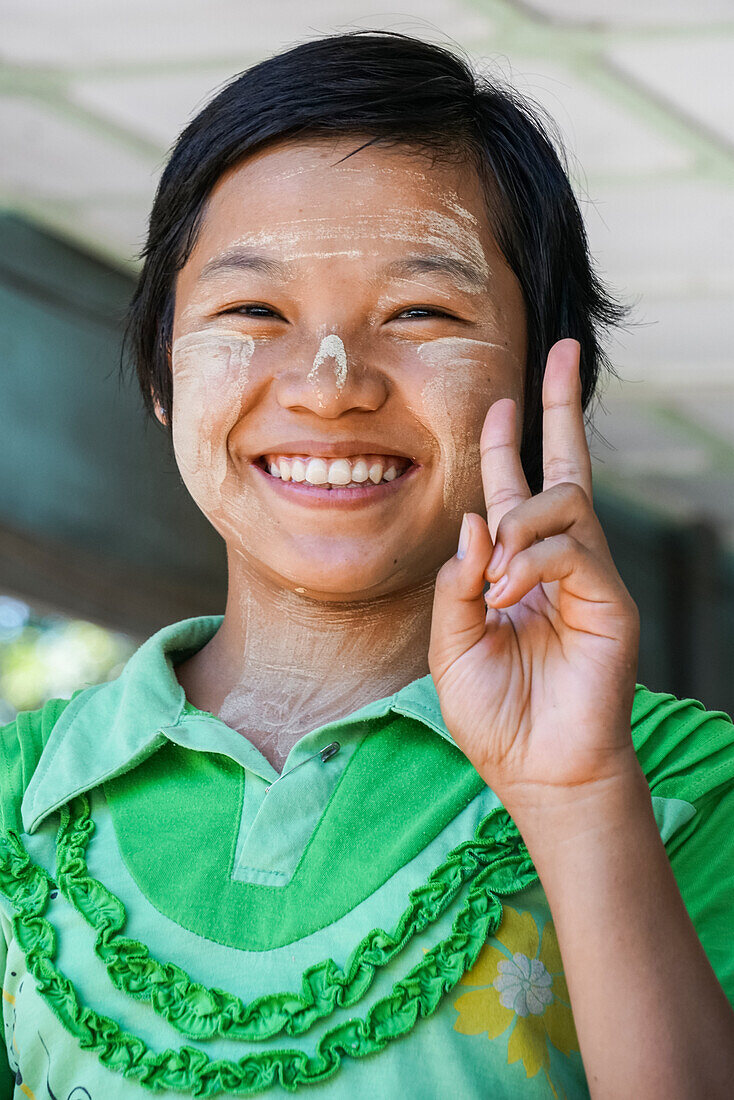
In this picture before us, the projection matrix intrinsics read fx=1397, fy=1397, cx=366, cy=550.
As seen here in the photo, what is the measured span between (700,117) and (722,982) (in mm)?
3057

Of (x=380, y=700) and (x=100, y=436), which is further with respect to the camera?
(x=100, y=436)

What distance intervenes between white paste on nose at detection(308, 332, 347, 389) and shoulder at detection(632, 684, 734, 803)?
0.44 meters

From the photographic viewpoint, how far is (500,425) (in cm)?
122

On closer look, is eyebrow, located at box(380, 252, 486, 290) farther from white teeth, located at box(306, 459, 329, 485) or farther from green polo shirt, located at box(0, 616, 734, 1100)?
green polo shirt, located at box(0, 616, 734, 1100)

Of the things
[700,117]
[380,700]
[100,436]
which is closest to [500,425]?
[380,700]

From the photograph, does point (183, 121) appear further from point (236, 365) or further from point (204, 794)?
point (204, 794)

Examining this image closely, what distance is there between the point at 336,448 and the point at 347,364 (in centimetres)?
8

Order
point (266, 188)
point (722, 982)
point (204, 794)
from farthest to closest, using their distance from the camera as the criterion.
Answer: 1. point (266, 188)
2. point (204, 794)
3. point (722, 982)

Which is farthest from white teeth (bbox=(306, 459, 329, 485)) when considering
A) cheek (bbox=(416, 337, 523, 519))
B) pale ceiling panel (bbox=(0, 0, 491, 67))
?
pale ceiling panel (bbox=(0, 0, 491, 67))

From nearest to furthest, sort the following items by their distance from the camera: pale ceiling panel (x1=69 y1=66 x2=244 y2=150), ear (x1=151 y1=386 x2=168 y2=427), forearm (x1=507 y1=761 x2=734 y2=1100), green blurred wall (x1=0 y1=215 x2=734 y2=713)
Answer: forearm (x1=507 y1=761 x2=734 y2=1100), ear (x1=151 y1=386 x2=168 y2=427), pale ceiling panel (x1=69 y1=66 x2=244 y2=150), green blurred wall (x1=0 y1=215 x2=734 y2=713)

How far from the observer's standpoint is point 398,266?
4.50ft

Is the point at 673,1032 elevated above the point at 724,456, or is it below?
above

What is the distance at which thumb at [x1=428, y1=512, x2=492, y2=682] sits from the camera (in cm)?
110

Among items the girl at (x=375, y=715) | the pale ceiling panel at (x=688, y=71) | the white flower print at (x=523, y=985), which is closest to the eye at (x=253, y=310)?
the girl at (x=375, y=715)
